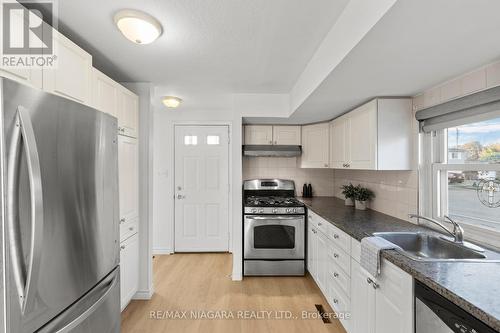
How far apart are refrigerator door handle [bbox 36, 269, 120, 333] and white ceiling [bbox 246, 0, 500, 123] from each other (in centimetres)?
189

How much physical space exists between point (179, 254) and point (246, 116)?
98.4 inches

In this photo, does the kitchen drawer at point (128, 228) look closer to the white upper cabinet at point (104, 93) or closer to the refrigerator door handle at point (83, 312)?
the refrigerator door handle at point (83, 312)

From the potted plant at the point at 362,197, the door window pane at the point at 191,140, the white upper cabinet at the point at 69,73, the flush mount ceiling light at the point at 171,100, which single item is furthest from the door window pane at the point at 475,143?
the door window pane at the point at 191,140

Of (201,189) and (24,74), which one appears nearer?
(24,74)

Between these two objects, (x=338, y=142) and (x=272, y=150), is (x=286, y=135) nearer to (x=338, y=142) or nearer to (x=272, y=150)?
(x=272, y=150)

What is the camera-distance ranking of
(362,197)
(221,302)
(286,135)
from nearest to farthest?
(221,302) → (362,197) → (286,135)

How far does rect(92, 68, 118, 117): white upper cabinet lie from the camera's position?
1876 millimetres

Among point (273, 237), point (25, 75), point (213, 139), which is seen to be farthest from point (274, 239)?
point (25, 75)

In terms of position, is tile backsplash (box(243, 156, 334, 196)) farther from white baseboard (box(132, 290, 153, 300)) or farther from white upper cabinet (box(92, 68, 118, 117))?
white upper cabinet (box(92, 68, 118, 117))

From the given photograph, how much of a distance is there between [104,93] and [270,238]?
93.2 inches

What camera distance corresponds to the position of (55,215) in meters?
1.09

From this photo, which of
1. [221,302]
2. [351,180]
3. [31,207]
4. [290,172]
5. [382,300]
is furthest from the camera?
[290,172]

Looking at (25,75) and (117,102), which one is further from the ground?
(117,102)

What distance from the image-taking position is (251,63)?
2248 millimetres
